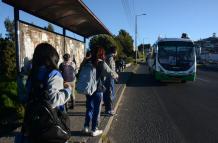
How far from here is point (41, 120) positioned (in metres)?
4.12

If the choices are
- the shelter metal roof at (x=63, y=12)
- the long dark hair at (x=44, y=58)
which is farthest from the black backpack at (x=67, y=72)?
the long dark hair at (x=44, y=58)

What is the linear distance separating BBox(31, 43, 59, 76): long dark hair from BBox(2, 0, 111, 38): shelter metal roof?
521cm

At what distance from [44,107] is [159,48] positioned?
797 inches

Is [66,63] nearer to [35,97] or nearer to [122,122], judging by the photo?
[122,122]

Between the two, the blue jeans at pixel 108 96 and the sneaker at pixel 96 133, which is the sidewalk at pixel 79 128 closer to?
the sneaker at pixel 96 133

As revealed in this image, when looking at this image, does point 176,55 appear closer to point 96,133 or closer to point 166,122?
point 166,122

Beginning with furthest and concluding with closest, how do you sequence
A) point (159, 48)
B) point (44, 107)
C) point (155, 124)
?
point (159, 48) < point (155, 124) < point (44, 107)

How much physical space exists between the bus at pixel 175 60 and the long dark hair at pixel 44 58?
62.3ft

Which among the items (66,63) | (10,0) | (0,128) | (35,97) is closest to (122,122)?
(66,63)

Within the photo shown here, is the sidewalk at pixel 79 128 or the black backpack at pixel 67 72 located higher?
the black backpack at pixel 67 72

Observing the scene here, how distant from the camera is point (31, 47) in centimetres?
1059

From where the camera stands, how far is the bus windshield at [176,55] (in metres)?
23.1

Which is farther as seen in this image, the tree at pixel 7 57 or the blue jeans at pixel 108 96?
the tree at pixel 7 57

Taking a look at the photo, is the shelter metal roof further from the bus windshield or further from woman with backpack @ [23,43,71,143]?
the bus windshield
